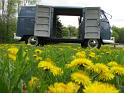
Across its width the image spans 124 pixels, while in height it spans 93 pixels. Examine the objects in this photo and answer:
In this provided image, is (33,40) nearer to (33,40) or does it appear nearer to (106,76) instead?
(33,40)

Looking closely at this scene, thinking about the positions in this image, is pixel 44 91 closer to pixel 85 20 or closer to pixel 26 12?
pixel 85 20

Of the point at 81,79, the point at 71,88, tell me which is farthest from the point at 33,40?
the point at 71,88

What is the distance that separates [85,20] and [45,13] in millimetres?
1790

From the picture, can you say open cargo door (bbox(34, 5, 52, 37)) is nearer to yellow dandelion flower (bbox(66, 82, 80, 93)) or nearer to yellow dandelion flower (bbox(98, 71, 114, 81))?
yellow dandelion flower (bbox(98, 71, 114, 81))

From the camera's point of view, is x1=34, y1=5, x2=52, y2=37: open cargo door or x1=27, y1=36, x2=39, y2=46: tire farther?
x1=27, y1=36, x2=39, y2=46: tire

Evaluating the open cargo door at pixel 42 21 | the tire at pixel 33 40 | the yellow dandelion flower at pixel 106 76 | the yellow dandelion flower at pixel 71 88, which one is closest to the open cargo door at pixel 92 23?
the open cargo door at pixel 42 21

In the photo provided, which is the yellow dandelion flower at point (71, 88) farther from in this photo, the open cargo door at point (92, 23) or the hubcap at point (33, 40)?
the hubcap at point (33, 40)

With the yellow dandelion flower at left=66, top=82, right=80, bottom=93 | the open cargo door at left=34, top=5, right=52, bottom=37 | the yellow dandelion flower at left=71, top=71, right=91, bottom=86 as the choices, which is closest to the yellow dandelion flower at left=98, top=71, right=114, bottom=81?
the yellow dandelion flower at left=71, top=71, right=91, bottom=86

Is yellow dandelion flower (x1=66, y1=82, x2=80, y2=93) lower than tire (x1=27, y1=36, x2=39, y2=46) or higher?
higher

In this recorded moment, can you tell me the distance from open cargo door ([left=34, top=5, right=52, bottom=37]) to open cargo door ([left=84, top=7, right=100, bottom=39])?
65.1 inches

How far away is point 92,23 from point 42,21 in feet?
7.24

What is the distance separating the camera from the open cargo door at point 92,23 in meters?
17.7

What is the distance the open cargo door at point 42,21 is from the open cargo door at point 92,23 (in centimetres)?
165

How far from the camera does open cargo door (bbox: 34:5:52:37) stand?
17922 millimetres
